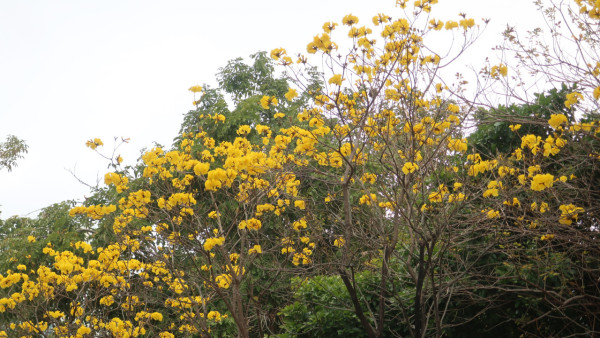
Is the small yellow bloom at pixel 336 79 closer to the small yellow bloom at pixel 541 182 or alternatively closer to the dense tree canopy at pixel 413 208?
the dense tree canopy at pixel 413 208

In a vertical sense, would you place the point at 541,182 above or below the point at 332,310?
above

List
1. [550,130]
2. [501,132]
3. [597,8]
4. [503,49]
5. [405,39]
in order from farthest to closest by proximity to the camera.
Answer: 1. [501,132]
2. [550,130]
3. [503,49]
4. [405,39]
5. [597,8]

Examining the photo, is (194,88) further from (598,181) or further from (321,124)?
(598,181)

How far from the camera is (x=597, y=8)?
2.83 m

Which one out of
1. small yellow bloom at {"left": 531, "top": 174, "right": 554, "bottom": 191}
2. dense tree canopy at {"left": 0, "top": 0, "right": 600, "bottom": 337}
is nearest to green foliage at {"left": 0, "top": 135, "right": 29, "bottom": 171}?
dense tree canopy at {"left": 0, "top": 0, "right": 600, "bottom": 337}

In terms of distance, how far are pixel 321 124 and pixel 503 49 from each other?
5.21 ft

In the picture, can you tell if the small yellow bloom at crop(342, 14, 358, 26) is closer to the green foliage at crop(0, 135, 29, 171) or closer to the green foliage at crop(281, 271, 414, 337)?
the green foliage at crop(281, 271, 414, 337)

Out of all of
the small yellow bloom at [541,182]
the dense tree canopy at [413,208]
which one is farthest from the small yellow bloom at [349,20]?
the small yellow bloom at [541,182]

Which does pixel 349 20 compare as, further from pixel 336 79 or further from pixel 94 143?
pixel 94 143

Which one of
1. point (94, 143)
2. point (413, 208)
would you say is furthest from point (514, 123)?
point (94, 143)

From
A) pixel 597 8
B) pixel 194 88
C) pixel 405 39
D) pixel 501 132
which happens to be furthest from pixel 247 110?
pixel 597 8

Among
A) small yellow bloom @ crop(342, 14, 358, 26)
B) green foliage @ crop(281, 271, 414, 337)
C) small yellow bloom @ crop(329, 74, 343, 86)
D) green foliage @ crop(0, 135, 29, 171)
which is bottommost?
green foliage @ crop(281, 271, 414, 337)

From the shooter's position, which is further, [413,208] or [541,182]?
[413,208]

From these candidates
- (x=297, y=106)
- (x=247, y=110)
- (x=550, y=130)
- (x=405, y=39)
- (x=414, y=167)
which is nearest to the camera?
(x=414, y=167)
